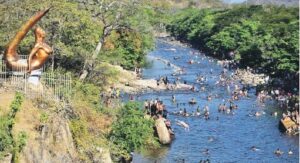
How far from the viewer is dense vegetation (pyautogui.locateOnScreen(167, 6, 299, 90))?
78562 millimetres

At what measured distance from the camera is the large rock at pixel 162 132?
4981cm

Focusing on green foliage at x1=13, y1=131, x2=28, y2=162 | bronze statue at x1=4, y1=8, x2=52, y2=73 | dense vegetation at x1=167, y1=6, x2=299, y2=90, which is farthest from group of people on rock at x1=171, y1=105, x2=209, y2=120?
green foliage at x1=13, y1=131, x2=28, y2=162

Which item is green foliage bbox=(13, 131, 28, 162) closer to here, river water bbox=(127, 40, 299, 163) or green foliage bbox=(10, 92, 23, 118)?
green foliage bbox=(10, 92, 23, 118)

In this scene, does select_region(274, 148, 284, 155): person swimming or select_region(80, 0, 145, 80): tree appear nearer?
select_region(80, 0, 145, 80): tree

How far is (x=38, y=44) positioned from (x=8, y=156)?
703cm

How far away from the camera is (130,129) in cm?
3850

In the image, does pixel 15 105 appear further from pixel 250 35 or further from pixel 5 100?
pixel 250 35

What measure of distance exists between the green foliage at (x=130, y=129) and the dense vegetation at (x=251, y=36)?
38.7 meters

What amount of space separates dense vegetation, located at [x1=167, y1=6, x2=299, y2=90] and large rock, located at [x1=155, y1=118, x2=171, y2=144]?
29.6 m

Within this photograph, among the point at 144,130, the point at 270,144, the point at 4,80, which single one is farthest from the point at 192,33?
the point at 4,80

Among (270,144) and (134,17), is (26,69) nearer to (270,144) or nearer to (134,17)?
(134,17)

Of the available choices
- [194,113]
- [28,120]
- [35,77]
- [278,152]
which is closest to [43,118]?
[28,120]

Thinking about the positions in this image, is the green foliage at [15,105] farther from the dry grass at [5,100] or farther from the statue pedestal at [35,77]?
the statue pedestal at [35,77]

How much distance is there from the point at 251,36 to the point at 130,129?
71396mm
